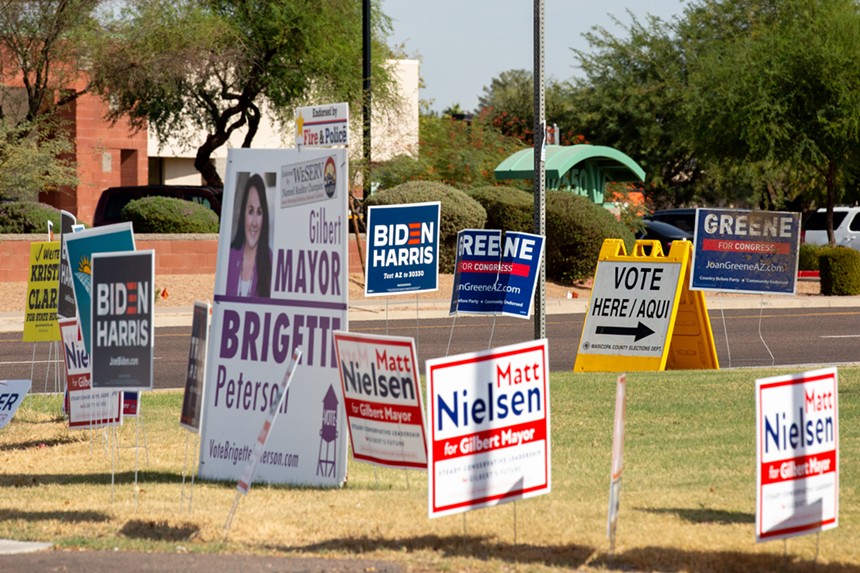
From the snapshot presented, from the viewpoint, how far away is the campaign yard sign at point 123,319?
773 cm

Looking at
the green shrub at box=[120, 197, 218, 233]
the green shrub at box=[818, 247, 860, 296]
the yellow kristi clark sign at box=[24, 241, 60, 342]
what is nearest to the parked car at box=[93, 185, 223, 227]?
the green shrub at box=[120, 197, 218, 233]

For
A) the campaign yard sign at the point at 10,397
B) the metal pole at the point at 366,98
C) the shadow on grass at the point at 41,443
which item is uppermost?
the metal pole at the point at 366,98

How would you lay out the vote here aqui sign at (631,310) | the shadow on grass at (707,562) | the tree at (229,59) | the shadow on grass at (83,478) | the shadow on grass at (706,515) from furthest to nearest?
1. the tree at (229,59)
2. the vote here aqui sign at (631,310)
3. the shadow on grass at (83,478)
4. the shadow on grass at (706,515)
5. the shadow on grass at (707,562)

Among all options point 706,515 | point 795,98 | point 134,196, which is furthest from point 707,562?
point 795,98

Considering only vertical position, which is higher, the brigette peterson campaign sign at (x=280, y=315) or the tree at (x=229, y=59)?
the tree at (x=229, y=59)

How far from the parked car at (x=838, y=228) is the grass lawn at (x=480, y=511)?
27.9 meters

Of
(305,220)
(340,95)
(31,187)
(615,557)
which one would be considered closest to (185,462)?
(305,220)

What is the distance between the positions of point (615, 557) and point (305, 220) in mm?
3379

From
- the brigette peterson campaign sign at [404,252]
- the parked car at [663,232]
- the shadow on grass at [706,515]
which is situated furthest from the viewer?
the parked car at [663,232]

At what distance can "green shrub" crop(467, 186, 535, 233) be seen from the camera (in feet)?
97.3

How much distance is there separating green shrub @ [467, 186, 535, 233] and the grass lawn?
737 inches

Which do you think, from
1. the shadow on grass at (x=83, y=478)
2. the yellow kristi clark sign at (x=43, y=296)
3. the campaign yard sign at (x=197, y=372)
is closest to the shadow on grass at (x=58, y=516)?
the campaign yard sign at (x=197, y=372)

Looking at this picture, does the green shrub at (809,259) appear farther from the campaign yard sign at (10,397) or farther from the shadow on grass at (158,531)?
the shadow on grass at (158,531)

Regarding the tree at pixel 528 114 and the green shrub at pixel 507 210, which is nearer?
the green shrub at pixel 507 210
